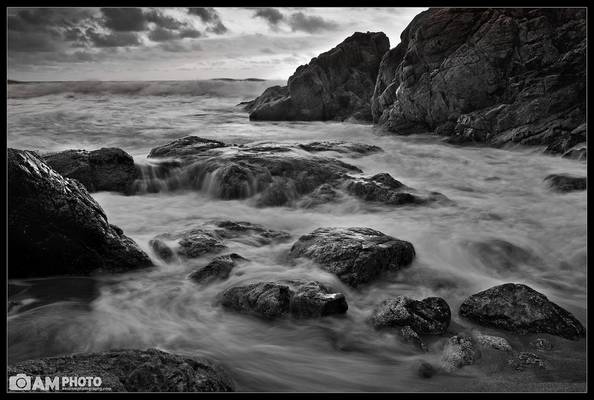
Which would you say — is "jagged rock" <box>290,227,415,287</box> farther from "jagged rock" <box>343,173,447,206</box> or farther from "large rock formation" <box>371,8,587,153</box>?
"large rock formation" <box>371,8,587,153</box>

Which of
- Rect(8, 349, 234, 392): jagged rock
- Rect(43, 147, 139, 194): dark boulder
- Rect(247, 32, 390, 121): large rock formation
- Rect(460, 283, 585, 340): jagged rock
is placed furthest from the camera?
Rect(247, 32, 390, 121): large rock formation

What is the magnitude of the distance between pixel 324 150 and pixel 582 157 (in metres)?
6.86

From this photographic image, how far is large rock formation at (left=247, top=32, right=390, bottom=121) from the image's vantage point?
88.0 ft

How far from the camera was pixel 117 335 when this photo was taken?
14.4 ft

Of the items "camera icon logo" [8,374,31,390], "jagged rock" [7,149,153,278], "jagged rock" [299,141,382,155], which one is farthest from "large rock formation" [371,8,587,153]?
"camera icon logo" [8,374,31,390]

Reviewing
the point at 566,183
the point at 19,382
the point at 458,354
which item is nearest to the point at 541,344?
the point at 458,354

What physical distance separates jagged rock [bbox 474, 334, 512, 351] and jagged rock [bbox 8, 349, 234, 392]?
2.42 metres

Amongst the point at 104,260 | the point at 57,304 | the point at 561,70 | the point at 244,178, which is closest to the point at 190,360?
the point at 57,304

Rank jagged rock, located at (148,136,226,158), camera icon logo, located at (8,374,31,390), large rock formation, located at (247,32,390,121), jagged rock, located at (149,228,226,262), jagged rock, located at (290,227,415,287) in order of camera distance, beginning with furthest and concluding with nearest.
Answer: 1. large rock formation, located at (247,32,390,121)
2. jagged rock, located at (148,136,226,158)
3. jagged rock, located at (149,228,226,262)
4. jagged rock, located at (290,227,415,287)
5. camera icon logo, located at (8,374,31,390)

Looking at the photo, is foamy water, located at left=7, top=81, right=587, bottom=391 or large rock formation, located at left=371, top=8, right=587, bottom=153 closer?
foamy water, located at left=7, top=81, right=587, bottom=391

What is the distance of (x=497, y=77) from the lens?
1633 centimetres

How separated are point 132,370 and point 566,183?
10.3 metres

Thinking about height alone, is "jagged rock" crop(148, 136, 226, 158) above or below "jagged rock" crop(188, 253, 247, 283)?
above

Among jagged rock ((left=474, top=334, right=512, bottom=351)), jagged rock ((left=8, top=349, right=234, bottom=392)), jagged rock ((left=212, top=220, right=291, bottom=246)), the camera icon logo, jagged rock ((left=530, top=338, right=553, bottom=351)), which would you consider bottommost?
jagged rock ((left=530, top=338, right=553, bottom=351))
